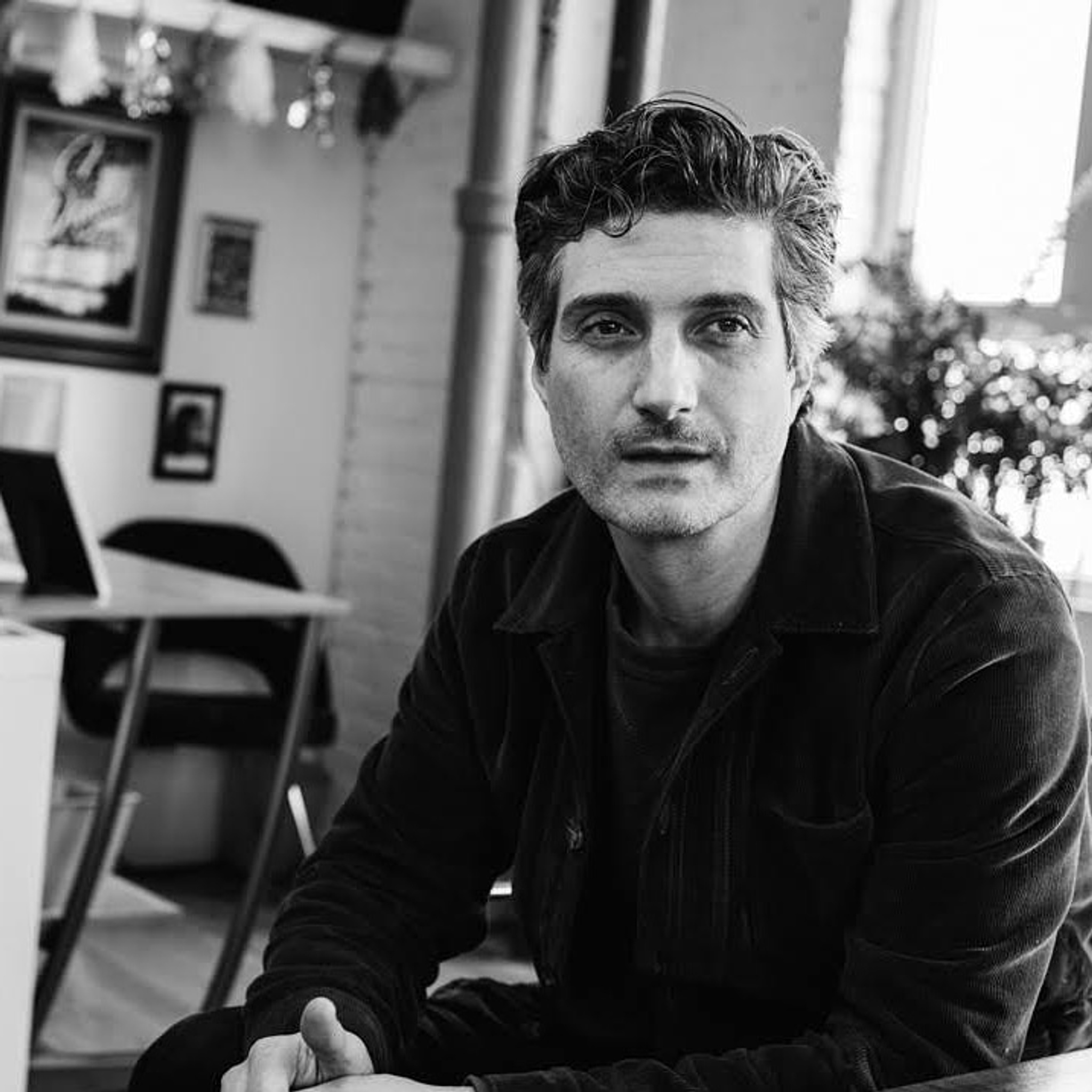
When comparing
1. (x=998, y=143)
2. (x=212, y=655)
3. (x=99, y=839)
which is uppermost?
(x=998, y=143)

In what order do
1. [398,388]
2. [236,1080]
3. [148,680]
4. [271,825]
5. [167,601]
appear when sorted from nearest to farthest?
[236,1080] → [167,601] → [148,680] → [271,825] → [398,388]

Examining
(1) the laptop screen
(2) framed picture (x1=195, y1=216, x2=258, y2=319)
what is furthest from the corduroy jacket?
(2) framed picture (x1=195, y1=216, x2=258, y2=319)

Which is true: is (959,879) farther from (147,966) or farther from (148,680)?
(147,966)

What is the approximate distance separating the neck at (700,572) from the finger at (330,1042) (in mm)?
481

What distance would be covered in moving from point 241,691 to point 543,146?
5.49 ft

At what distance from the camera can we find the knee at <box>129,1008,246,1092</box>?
1.81m

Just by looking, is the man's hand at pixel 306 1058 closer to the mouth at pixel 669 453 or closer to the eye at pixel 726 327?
the mouth at pixel 669 453

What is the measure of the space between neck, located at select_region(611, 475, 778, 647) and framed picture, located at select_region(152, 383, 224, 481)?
3740mm

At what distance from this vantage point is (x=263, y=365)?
5605 millimetres

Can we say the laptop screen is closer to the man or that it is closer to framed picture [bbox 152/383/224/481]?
framed picture [bbox 152/383/224/481]

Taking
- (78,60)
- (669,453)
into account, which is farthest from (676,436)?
(78,60)

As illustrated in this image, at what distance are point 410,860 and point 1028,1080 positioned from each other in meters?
0.79

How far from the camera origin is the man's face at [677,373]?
171 centimetres

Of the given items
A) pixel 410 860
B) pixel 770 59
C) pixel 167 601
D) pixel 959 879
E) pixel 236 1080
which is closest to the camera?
pixel 959 879
